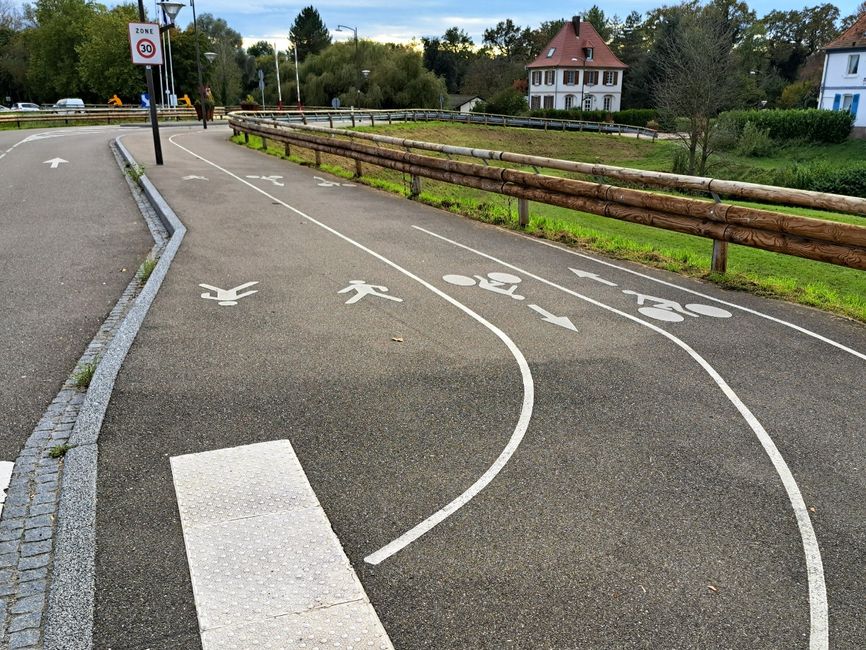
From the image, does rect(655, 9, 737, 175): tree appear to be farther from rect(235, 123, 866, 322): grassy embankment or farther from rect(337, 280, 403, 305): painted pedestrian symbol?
rect(337, 280, 403, 305): painted pedestrian symbol

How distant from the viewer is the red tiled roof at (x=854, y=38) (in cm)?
5838

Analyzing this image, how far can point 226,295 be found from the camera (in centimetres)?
895

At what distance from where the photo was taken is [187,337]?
7.44 metres

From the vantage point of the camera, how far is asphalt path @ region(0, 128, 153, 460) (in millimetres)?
Answer: 6441

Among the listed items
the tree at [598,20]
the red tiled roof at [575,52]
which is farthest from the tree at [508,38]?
the red tiled roof at [575,52]

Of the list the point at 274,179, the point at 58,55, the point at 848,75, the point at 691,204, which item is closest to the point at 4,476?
the point at 691,204

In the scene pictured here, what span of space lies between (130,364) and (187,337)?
850 mm

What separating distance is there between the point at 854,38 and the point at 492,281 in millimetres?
63268

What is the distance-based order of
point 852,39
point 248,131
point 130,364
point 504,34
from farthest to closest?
point 504,34 < point 852,39 < point 248,131 < point 130,364

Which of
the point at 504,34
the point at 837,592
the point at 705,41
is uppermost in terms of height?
the point at 504,34

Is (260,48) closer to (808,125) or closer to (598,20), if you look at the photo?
(598,20)

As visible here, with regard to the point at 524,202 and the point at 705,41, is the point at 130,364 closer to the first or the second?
the point at 524,202

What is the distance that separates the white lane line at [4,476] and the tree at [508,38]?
141027 mm

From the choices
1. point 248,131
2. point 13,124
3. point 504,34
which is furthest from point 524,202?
point 504,34
